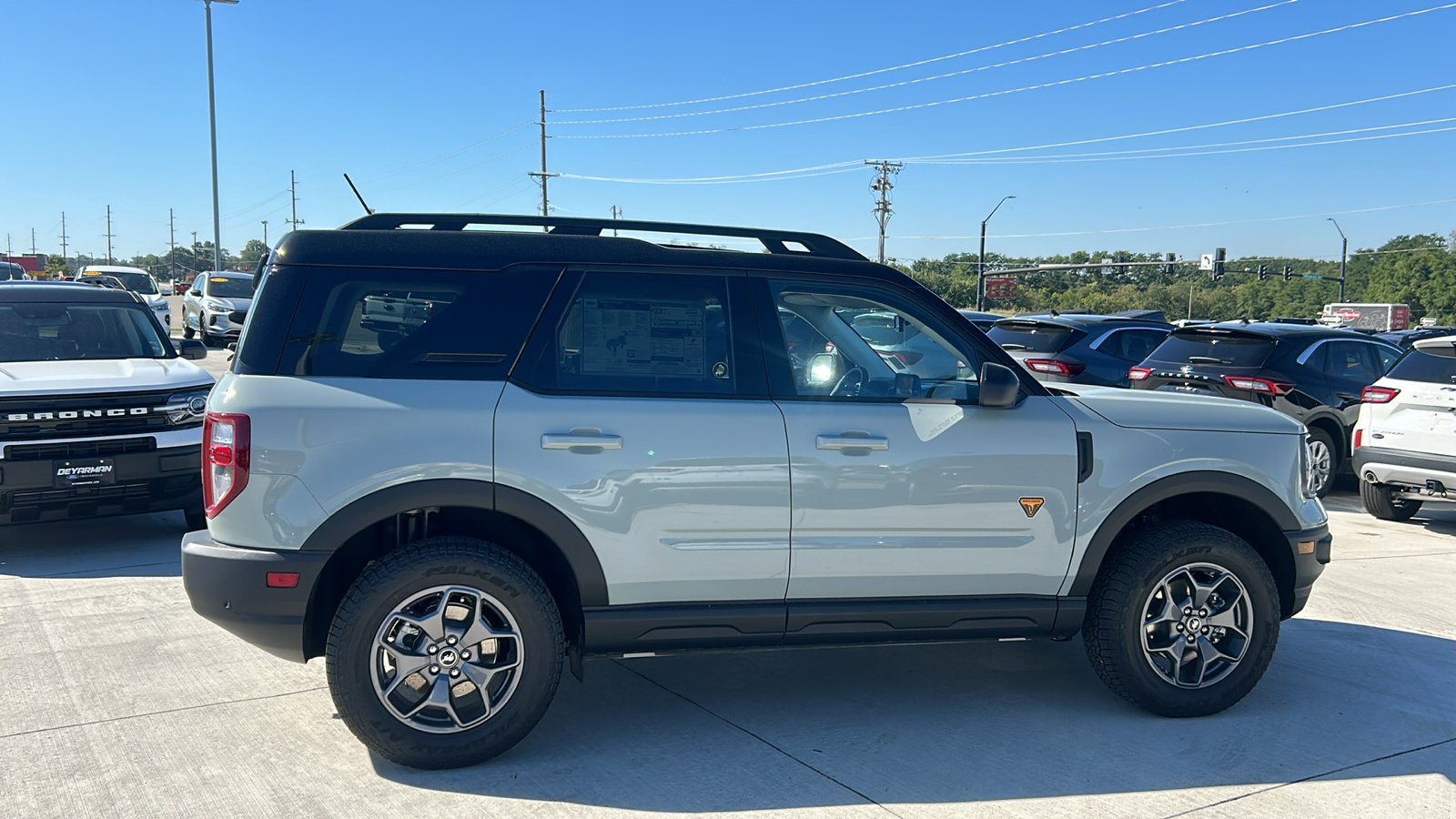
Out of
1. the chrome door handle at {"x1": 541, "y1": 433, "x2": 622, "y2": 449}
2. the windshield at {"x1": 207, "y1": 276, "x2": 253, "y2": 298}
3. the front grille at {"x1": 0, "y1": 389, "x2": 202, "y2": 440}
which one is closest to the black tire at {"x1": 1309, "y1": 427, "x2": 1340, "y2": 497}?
the chrome door handle at {"x1": 541, "y1": 433, "x2": 622, "y2": 449}

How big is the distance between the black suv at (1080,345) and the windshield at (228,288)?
61.1 ft

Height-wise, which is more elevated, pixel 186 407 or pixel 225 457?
pixel 225 457

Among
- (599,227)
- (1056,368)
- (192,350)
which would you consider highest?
(599,227)

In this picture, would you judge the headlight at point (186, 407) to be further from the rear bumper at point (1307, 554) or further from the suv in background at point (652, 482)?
the rear bumper at point (1307, 554)

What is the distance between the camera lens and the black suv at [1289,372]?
10.5 metres

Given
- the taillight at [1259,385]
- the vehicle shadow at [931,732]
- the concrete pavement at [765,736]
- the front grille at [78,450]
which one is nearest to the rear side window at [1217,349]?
the taillight at [1259,385]

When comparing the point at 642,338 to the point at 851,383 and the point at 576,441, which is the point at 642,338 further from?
the point at 851,383

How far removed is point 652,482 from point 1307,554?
2803 mm

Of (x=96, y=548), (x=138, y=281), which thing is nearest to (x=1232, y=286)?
(x=138, y=281)

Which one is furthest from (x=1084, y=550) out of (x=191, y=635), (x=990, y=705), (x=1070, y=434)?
(x=191, y=635)

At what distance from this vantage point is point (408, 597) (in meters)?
3.75

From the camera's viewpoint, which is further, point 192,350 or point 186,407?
point 192,350

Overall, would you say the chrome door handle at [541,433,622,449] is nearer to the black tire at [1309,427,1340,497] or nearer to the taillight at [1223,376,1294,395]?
the taillight at [1223,376,1294,395]

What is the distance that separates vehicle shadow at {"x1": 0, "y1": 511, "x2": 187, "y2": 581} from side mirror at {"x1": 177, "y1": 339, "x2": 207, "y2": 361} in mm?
1235
